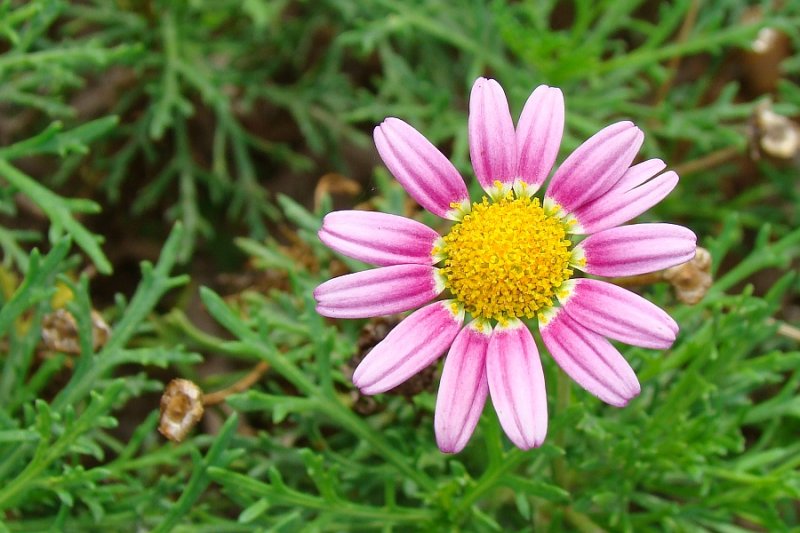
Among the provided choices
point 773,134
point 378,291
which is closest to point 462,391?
point 378,291

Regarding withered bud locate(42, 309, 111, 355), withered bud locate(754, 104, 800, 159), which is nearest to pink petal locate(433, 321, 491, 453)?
withered bud locate(42, 309, 111, 355)

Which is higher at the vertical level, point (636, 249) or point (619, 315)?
point (636, 249)

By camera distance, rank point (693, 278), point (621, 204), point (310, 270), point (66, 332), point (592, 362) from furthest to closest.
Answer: point (310, 270) < point (66, 332) < point (693, 278) < point (621, 204) < point (592, 362)

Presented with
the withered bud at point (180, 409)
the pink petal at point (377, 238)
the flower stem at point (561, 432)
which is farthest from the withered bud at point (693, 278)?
the withered bud at point (180, 409)

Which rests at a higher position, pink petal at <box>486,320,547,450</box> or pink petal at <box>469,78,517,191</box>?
pink petal at <box>469,78,517,191</box>

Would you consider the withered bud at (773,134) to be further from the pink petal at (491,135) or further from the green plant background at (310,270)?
the pink petal at (491,135)

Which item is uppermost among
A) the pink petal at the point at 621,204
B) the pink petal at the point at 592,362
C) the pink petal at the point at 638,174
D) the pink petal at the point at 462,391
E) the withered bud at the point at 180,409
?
the pink petal at the point at 638,174

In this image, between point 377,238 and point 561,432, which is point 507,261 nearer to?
point 377,238

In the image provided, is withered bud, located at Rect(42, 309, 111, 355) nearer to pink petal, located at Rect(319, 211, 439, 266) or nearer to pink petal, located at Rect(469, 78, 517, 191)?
pink petal, located at Rect(319, 211, 439, 266)
